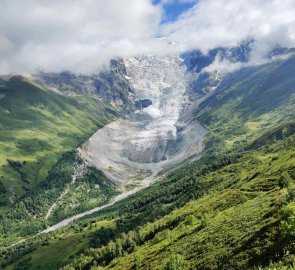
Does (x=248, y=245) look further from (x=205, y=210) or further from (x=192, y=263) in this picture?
(x=205, y=210)

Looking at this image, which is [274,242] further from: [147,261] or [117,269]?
[117,269]

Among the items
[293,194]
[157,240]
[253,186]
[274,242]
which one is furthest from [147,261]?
[274,242]

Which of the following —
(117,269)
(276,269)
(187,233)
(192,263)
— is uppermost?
(276,269)

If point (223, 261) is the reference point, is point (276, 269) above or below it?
above

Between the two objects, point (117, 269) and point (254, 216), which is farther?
point (117, 269)

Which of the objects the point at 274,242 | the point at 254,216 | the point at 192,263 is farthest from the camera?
the point at 254,216

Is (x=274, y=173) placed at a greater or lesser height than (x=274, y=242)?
lesser

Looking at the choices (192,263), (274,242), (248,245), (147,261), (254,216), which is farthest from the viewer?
(147,261)

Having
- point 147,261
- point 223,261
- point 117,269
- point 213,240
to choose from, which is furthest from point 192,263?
point 117,269

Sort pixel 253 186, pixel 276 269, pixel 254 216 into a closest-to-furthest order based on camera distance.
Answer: pixel 276 269
pixel 254 216
pixel 253 186
